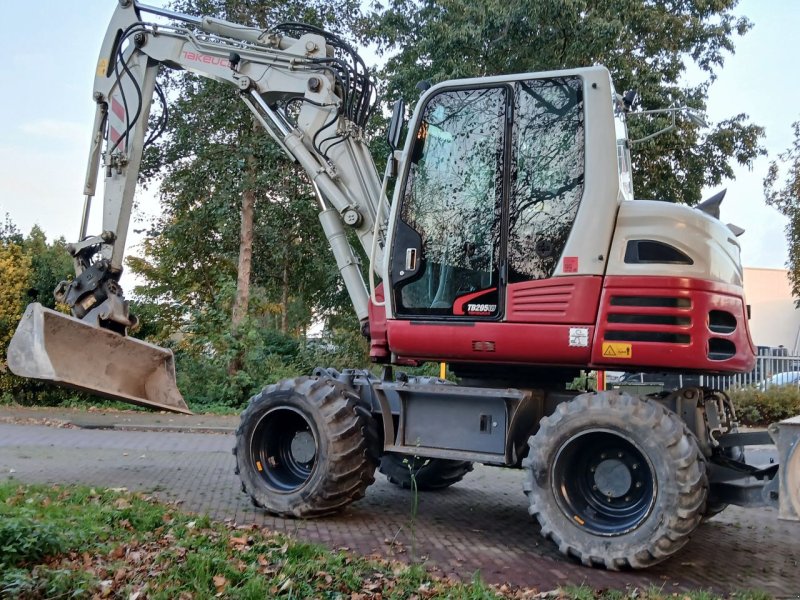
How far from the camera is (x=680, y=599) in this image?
4.64 meters

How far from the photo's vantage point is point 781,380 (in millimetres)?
16812

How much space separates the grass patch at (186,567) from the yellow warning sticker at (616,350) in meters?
1.64

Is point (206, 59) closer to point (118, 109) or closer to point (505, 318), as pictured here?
point (118, 109)

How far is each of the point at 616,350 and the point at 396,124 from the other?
8.27ft

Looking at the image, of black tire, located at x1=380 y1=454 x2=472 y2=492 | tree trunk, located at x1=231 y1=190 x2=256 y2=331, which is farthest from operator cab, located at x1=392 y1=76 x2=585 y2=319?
tree trunk, located at x1=231 y1=190 x2=256 y2=331

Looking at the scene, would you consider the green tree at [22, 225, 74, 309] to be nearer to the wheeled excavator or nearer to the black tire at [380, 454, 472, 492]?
the wheeled excavator

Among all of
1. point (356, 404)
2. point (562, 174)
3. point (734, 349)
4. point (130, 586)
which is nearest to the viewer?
point (130, 586)

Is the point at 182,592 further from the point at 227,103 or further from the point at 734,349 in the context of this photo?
the point at 227,103

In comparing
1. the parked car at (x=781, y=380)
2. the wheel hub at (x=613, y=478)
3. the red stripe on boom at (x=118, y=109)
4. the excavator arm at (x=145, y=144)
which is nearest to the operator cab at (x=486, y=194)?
the excavator arm at (x=145, y=144)

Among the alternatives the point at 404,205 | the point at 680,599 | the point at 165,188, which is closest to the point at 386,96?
the point at 165,188

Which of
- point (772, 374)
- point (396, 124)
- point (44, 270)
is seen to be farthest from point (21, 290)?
point (772, 374)

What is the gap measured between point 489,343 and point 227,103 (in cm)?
1377

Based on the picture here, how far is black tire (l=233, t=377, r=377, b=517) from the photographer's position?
6.70 meters

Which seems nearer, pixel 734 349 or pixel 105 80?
pixel 734 349
